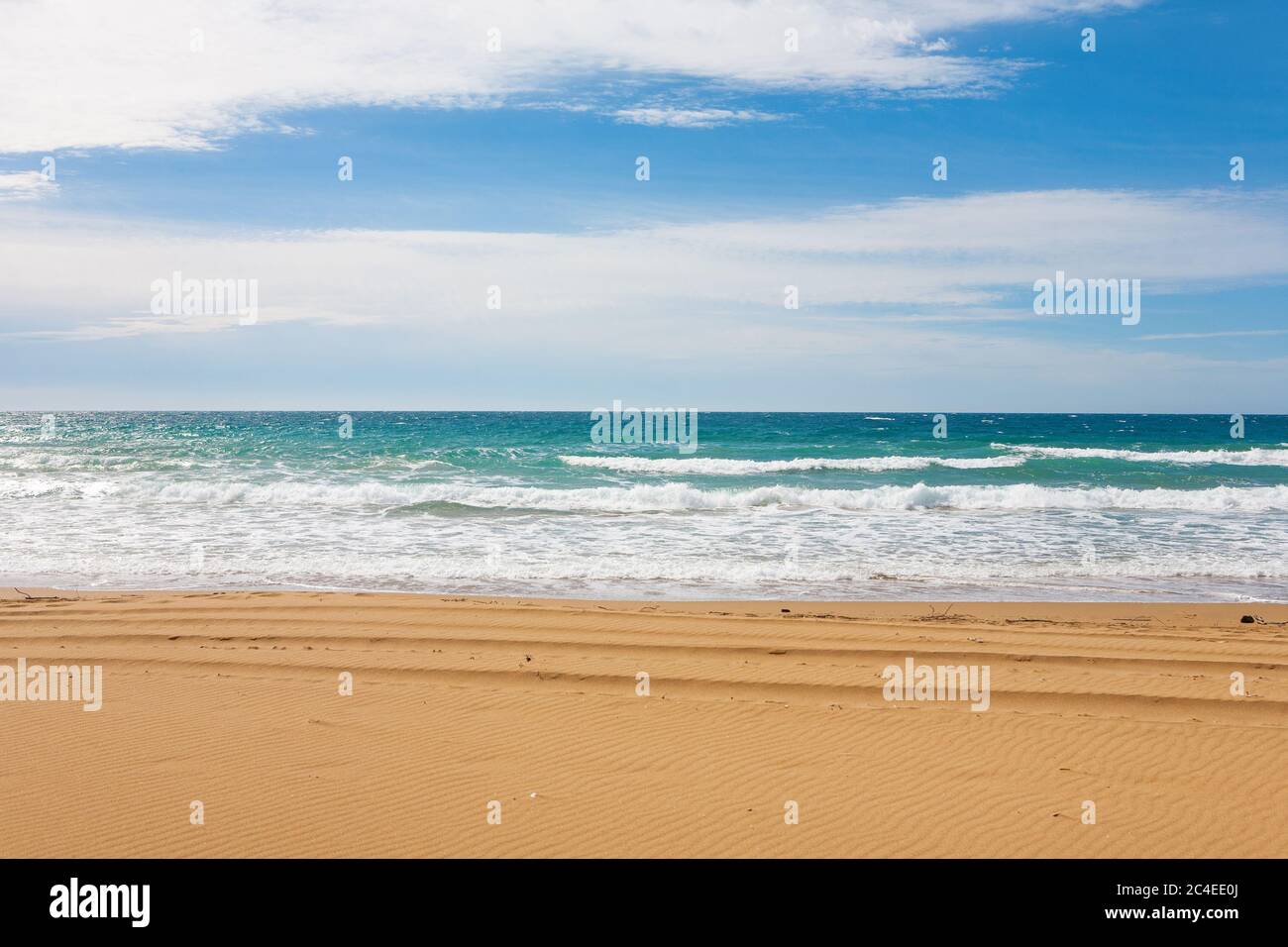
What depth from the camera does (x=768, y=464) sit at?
34.3 m

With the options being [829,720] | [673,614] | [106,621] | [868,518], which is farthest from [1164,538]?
[106,621]

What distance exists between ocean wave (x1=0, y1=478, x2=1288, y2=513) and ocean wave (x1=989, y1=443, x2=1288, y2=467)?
42.1 feet

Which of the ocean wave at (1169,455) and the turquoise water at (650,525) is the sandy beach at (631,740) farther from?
the ocean wave at (1169,455)

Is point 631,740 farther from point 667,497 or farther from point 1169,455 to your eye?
point 1169,455

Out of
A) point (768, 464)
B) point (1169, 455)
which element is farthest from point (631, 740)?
point (1169, 455)

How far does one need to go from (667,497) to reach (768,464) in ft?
41.6

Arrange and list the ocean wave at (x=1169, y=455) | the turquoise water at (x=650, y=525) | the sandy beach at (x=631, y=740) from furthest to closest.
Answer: the ocean wave at (x=1169, y=455) < the turquoise water at (x=650, y=525) < the sandy beach at (x=631, y=740)

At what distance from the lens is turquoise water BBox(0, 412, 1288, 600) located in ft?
42.2

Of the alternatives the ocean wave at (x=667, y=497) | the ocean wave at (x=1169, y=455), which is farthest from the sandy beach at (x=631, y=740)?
the ocean wave at (x=1169, y=455)

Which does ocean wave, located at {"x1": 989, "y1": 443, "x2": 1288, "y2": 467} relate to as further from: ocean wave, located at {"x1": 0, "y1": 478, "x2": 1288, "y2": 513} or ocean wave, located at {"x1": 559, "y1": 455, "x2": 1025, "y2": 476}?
ocean wave, located at {"x1": 0, "y1": 478, "x2": 1288, "y2": 513}

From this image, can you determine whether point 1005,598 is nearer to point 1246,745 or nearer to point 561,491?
point 1246,745

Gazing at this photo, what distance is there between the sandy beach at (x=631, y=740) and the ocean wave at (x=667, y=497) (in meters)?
12.1

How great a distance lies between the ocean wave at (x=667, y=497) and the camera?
71.3ft
